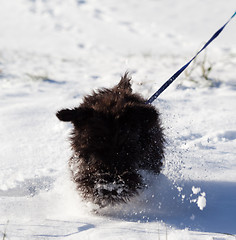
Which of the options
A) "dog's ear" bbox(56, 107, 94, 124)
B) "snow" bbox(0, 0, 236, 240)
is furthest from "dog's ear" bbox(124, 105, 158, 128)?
"snow" bbox(0, 0, 236, 240)

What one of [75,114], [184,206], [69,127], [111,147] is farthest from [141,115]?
[69,127]

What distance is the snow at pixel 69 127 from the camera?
2916mm

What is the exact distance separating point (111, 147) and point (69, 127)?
206cm

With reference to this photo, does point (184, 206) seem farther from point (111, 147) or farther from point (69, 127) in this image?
point (69, 127)

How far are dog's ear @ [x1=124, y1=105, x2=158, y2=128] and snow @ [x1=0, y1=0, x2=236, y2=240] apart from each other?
1.34 ft

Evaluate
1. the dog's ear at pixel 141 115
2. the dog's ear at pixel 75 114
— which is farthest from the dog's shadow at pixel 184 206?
the dog's ear at pixel 75 114

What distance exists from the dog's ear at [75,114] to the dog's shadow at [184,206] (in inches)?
25.9

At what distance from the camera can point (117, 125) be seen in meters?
3.02

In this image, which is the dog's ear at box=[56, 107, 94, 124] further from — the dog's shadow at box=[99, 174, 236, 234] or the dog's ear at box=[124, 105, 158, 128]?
the dog's shadow at box=[99, 174, 236, 234]

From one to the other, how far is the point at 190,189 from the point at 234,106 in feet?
7.79

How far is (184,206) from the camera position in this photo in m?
3.26

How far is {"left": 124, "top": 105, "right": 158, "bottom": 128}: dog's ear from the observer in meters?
3.01

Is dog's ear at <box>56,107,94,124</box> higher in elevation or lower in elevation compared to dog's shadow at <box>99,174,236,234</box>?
higher

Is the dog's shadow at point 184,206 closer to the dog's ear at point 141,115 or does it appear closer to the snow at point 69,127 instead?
the snow at point 69,127
